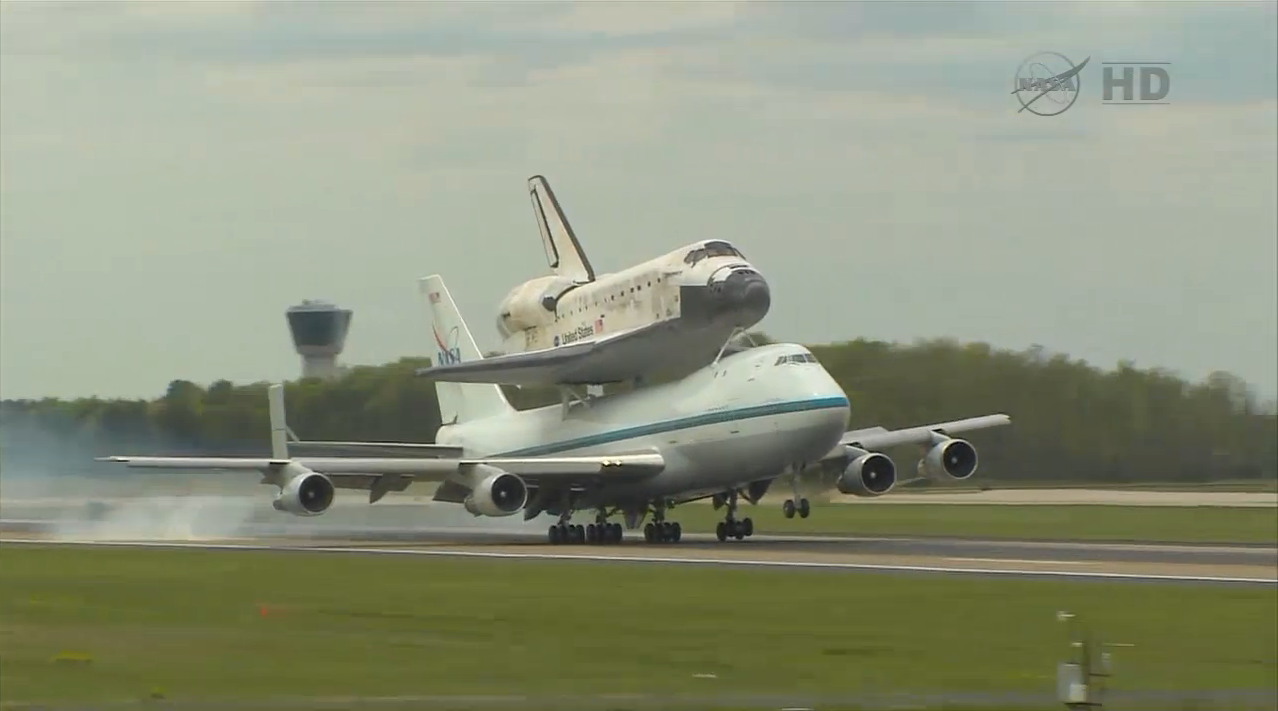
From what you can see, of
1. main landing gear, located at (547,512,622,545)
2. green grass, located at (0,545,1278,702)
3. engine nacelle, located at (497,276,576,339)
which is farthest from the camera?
engine nacelle, located at (497,276,576,339)

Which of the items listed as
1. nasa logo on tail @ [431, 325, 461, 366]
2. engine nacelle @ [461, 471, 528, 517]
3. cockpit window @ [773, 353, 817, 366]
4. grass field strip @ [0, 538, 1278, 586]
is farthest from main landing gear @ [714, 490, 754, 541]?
nasa logo on tail @ [431, 325, 461, 366]

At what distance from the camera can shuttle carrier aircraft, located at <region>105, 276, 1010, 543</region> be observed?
1596 inches

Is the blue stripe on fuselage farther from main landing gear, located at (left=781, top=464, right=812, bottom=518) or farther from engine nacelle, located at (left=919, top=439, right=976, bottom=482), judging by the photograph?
engine nacelle, located at (left=919, top=439, right=976, bottom=482)

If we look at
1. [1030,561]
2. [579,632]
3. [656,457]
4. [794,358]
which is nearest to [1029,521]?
[656,457]

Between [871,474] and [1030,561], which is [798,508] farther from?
[1030,561]

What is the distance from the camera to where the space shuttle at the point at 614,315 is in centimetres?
4412

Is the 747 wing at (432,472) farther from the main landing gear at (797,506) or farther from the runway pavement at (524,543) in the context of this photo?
the main landing gear at (797,506)

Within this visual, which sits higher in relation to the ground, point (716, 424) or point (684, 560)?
point (716, 424)

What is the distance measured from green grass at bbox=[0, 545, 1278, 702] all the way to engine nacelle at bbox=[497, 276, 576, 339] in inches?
826

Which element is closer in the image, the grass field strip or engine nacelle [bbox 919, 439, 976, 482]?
the grass field strip

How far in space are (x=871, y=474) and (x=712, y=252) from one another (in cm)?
642

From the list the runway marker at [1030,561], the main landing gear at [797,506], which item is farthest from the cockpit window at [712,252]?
the runway marker at [1030,561]

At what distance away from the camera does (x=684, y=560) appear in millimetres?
33719

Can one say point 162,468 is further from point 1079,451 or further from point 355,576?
point 1079,451
